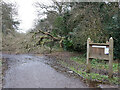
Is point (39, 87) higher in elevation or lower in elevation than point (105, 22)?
lower

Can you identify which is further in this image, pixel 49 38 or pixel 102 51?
pixel 49 38

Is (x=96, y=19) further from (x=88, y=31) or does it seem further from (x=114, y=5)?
(x=114, y=5)

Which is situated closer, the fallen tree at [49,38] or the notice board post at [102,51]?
the notice board post at [102,51]

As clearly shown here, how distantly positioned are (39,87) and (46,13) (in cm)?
1591

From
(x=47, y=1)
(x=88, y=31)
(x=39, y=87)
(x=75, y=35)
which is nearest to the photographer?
(x=39, y=87)

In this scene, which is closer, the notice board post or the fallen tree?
the notice board post

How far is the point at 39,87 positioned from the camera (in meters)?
3.70

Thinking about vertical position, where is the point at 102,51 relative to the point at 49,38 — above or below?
below

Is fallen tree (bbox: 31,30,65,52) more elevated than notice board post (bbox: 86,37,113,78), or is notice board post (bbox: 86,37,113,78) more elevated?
fallen tree (bbox: 31,30,65,52)

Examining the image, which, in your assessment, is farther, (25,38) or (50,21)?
(50,21)

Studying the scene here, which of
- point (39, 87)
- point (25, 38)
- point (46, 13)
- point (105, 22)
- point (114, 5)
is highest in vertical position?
point (46, 13)

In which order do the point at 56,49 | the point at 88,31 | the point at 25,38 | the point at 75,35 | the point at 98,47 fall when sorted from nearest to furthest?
the point at 98,47 < the point at 88,31 < the point at 75,35 < the point at 56,49 < the point at 25,38

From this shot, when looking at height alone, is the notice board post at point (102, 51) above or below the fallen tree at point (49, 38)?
below

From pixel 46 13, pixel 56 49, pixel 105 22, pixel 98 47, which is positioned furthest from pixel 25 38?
pixel 98 47
